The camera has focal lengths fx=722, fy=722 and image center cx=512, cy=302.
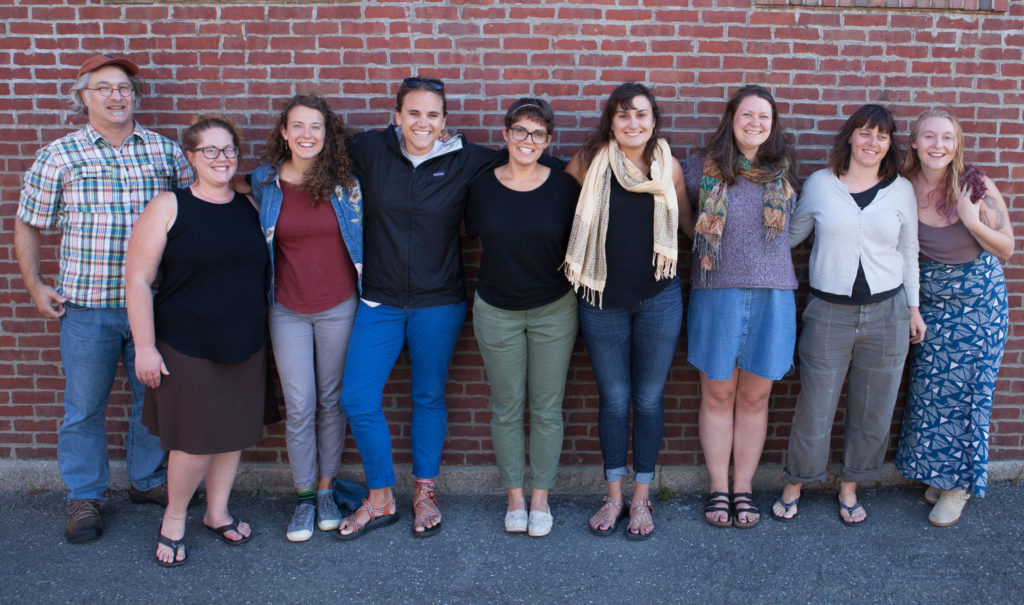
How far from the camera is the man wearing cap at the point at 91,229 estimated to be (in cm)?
353

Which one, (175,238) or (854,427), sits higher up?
(175,238)

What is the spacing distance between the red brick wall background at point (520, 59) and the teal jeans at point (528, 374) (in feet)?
3.25

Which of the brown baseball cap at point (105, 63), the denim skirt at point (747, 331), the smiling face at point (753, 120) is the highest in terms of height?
the brown baseball cap at point (105, 63)

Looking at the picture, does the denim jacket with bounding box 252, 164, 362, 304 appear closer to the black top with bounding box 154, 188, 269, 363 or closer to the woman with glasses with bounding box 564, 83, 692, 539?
the black top with bounding box 154, 188, 269, 363

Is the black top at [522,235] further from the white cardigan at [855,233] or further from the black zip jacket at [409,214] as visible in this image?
the white cardigan at [855,233]

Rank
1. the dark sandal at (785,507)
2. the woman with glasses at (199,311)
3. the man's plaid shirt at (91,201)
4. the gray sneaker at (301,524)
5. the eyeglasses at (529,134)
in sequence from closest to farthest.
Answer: the woman with glasses at (199,311) < the eyeglasses at (529,134) < the man's plaid shirt at (91,201) < the gray sneaker at (301,524) < the dark sandal at (785,507)

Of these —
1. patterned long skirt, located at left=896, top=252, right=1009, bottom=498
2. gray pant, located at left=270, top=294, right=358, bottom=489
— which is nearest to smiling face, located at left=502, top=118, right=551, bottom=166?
gray pant, located at left=270, top=294, right=358, bottom=489

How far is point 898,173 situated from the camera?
366cm

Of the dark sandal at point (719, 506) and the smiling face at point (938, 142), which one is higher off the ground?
the smiling face at point (938, 142)

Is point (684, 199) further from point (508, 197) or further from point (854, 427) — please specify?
point (854, 427)

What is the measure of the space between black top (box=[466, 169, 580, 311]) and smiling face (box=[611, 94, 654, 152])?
1.11 ft

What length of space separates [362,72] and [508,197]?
1.15 m

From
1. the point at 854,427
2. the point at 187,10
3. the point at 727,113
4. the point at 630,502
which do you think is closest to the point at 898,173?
the point at 727,113

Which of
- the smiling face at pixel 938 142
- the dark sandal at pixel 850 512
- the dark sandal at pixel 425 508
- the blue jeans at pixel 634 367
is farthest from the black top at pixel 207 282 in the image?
the smiling face at pixel 938 142
